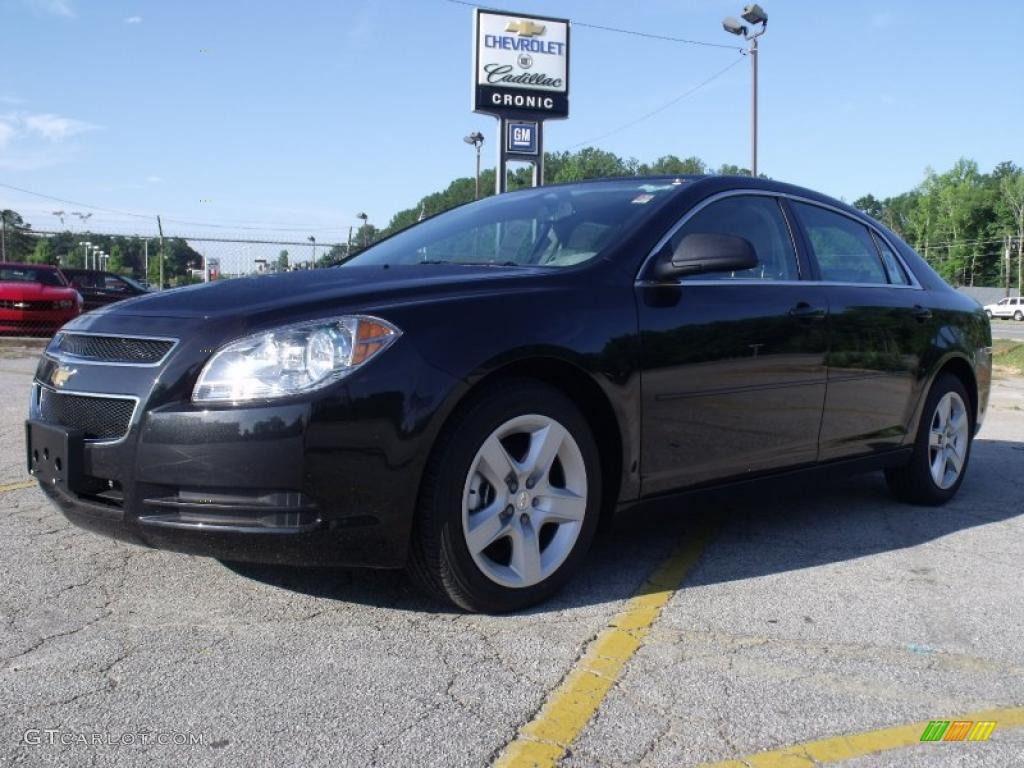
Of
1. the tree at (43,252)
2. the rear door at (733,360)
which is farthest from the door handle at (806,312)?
the tree at (43,252)

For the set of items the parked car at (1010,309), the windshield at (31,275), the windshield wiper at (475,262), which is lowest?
the windshield wiper at (475,262)

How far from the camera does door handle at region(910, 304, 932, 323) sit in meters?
4.79

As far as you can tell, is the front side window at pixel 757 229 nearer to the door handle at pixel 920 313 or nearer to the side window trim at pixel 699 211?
the side window trim at pixel 699 211

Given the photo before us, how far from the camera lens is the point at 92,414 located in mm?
2945

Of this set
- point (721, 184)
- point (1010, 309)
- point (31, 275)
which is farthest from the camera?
point (1010, 309)

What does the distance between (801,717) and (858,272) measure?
2787mm

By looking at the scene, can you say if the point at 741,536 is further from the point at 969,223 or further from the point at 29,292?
the point at 969,223

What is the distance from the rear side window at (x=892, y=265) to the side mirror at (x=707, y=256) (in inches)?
66.7

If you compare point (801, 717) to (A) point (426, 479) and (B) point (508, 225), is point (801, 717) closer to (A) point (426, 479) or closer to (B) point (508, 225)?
(A) point (426, 479)

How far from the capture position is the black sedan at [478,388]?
9.01ft

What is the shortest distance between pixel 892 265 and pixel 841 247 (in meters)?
0.50

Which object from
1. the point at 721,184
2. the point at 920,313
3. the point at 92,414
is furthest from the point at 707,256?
the point at 92,414

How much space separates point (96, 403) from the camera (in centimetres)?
293

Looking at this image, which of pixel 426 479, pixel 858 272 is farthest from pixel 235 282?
pixel 858 272
